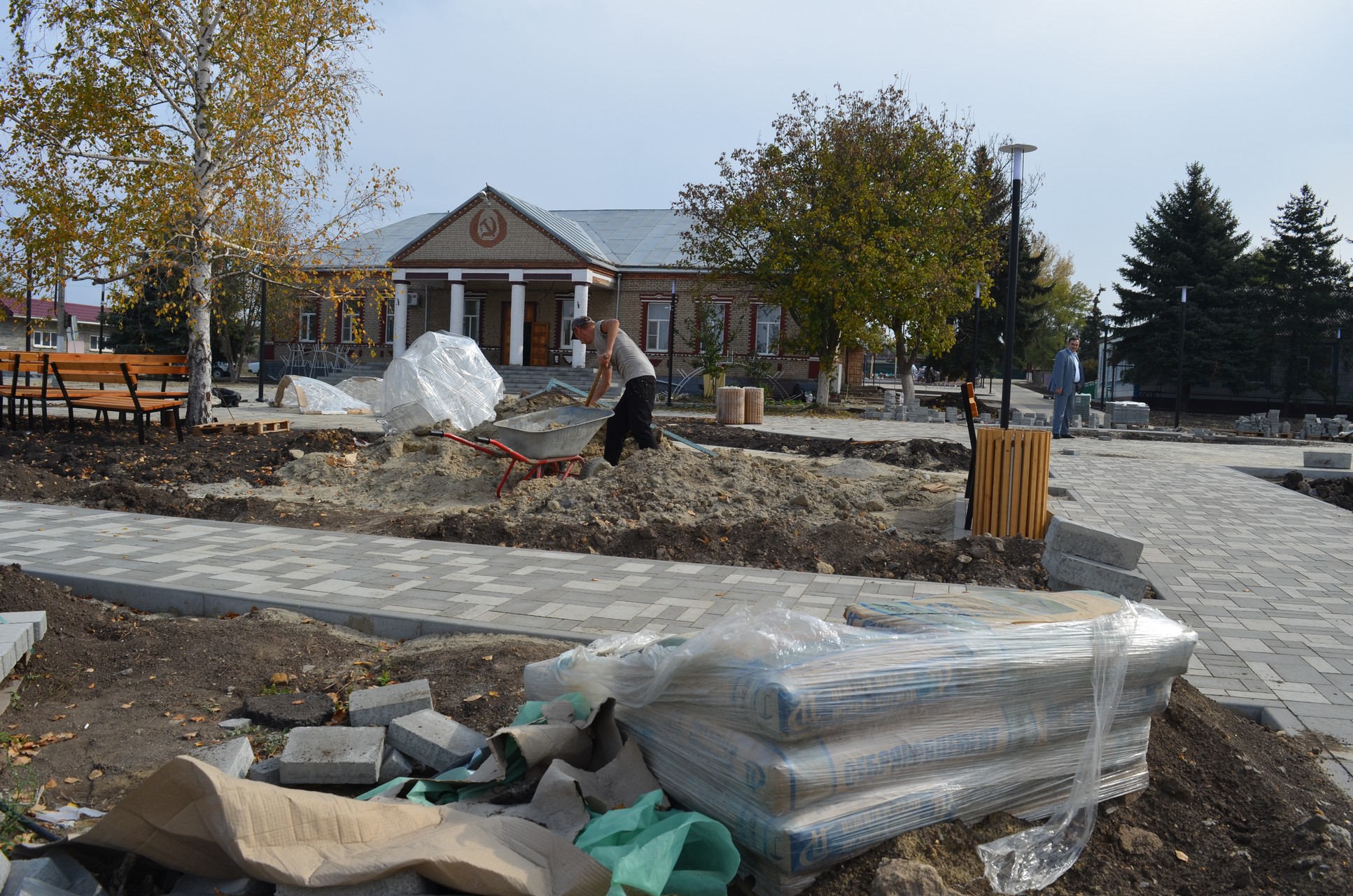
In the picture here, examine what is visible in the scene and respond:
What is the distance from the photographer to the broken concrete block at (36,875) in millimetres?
2148

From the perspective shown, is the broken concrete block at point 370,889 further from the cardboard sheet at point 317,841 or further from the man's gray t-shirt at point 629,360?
the man's gray t-shirt at point 629,360

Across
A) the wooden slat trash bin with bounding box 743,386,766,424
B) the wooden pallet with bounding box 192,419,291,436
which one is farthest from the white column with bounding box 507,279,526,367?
the wooden pallet with bounding box 192,419,291,436

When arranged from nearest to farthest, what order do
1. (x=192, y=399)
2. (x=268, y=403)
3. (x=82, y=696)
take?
(x=82, y=696) → (x=192, y=399) → (x=268, y=403)

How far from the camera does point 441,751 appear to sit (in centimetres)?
297

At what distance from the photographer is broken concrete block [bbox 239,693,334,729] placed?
140 inches

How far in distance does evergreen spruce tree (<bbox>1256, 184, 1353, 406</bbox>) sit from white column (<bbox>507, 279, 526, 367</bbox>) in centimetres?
2897

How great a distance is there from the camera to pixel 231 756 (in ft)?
9.17

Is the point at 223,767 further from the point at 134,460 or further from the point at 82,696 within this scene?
the point at 134,460

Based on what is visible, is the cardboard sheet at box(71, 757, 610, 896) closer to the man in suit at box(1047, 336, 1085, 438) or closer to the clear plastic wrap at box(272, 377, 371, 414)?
the man in suit at box(1047, 336, 1085, 438)

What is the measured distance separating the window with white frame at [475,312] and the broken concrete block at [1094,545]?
1335 inches

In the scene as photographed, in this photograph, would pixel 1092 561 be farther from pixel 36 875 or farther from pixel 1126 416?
pixel 1126 416

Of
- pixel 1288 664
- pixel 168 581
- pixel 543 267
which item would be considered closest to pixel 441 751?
pixel 168 581

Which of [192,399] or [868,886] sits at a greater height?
[192,399]

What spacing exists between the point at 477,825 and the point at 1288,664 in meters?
3.96
